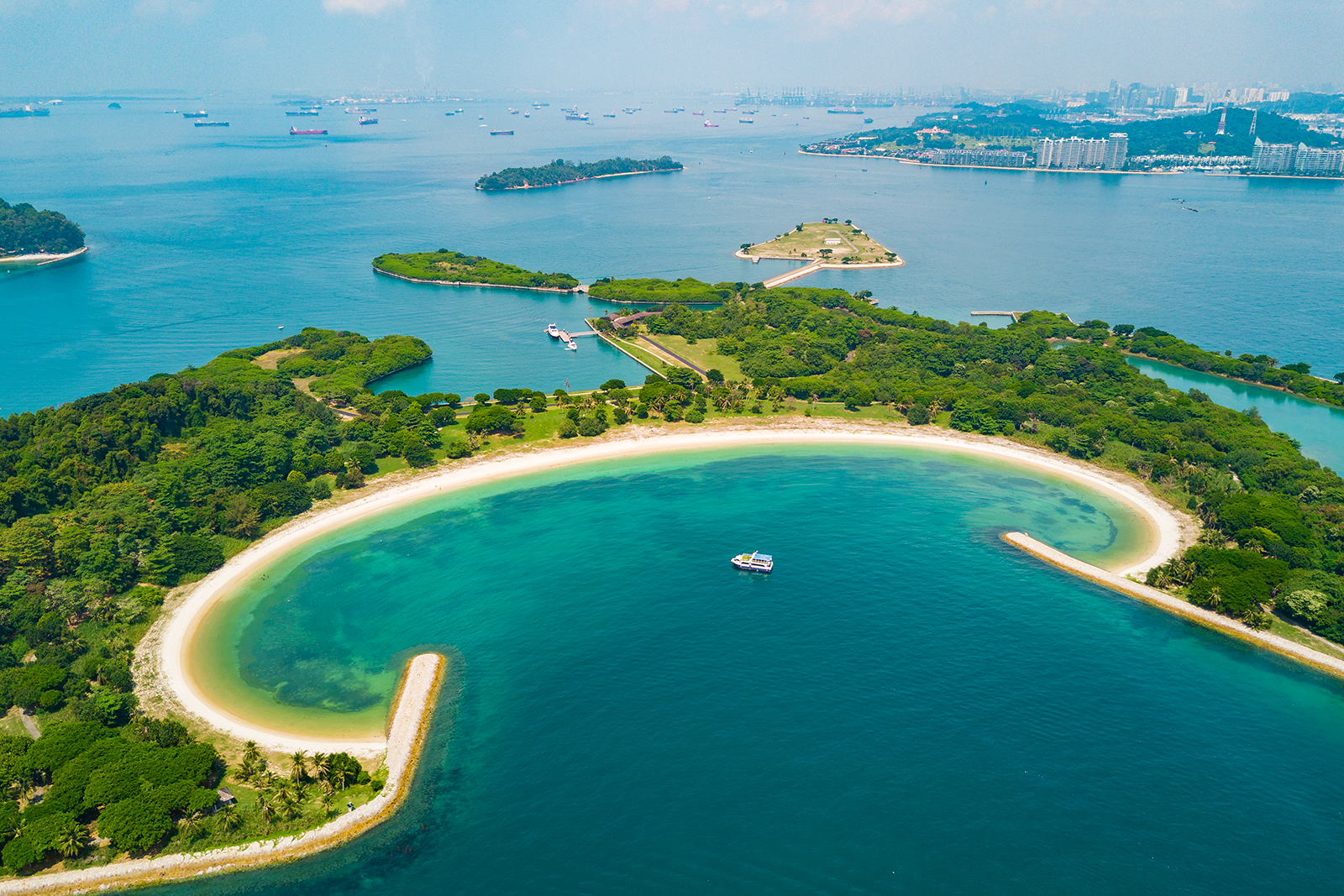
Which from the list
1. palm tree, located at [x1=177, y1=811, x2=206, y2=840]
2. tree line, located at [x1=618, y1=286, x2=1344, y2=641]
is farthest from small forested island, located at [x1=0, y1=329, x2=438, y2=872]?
tree line, located at [x1=618, y1=286, x2=1344, y2=641]

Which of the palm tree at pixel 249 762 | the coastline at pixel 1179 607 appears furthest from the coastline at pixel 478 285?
the palm tree at pixel 249 762

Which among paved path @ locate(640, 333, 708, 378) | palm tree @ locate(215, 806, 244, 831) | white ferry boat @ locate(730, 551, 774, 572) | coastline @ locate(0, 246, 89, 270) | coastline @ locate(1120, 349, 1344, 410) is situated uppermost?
coastline @ locate(0, 246, 89, 270)

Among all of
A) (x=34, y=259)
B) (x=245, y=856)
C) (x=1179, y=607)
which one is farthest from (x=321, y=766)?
(x=34, y=259)

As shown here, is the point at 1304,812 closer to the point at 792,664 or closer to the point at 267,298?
the point at 792,664

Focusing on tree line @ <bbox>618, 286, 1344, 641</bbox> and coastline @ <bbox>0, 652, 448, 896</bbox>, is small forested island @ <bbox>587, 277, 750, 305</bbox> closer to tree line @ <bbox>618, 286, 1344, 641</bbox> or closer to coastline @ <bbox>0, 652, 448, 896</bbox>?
tree line @ <bbox>618, 286, 1344, 641</bbox>

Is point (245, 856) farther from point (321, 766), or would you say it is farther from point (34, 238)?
point (34, 238)

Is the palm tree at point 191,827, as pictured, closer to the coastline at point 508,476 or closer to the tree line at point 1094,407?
the coastline at point 508,476
